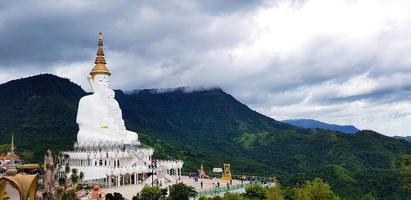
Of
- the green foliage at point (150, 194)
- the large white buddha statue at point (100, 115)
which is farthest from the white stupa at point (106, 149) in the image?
the green foliage at point (150, 194)

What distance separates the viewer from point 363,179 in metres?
61.9

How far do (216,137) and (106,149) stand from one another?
91.2m

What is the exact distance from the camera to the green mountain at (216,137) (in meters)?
63.4

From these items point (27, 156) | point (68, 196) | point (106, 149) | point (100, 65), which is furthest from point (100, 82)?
point (68, 196)

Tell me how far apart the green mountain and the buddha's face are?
442 inches

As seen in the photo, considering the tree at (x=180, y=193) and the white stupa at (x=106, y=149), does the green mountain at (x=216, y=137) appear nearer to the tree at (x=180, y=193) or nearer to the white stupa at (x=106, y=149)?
the white stupa at (x=106, y=149)

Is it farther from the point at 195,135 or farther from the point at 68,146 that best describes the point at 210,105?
the point at 68,146

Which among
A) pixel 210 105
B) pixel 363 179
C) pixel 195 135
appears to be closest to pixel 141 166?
pixel 363 179

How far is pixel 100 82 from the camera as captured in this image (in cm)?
5491

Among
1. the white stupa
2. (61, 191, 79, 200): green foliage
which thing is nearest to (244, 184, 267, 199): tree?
the white stupa


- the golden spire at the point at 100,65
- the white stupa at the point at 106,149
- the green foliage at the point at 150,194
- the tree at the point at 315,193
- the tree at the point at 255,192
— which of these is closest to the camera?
the green foliage at the point at 150,194

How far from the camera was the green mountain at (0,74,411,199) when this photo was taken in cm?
6341

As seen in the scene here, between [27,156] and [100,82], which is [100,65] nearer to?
[100,82]

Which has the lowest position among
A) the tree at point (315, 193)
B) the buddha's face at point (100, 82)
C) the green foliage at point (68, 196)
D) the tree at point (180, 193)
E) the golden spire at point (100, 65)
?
the tree at point (315, 193)
